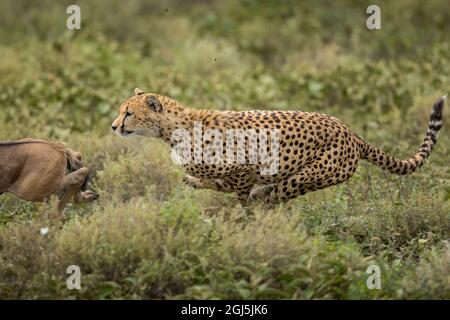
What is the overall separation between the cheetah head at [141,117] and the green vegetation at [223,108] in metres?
0.53

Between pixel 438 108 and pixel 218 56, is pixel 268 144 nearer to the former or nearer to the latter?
pixel 438 108

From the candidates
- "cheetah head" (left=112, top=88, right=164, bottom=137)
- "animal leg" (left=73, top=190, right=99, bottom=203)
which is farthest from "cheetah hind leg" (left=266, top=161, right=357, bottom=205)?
"animal leg" (left=73, top=190, right=99, bottom=203)

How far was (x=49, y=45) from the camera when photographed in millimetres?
14070

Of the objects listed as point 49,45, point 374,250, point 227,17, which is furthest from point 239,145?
point 227,17

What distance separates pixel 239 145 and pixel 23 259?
75.3 inches

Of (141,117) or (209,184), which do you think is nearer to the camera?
(141,117)

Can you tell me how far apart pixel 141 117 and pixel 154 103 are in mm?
152

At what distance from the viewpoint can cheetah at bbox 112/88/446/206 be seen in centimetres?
770

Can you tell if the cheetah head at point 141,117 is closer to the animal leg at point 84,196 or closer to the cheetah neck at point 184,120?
the cheetah neck at point 184,120

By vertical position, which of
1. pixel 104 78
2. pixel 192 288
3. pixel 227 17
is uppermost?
pixel 227 17

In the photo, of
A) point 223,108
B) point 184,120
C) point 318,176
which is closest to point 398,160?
point 318,176

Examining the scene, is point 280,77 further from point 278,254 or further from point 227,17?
point 278,254

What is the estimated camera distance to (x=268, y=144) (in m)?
7.67

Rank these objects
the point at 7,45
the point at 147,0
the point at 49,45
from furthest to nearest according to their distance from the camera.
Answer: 1. the point at 147,0
2. the point at 7,45
3. the point at 49,45
